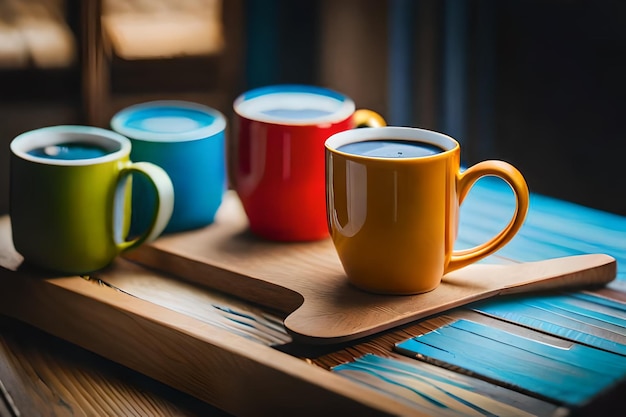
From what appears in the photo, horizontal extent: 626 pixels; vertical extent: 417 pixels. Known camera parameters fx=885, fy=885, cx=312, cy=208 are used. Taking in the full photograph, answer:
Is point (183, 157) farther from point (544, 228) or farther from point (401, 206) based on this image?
point (544, 228)

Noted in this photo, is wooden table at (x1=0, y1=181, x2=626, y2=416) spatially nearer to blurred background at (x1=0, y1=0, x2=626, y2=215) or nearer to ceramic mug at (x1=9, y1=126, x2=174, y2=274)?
ceramic mug at (x1=9, y1=126, x2=174, y2=274)

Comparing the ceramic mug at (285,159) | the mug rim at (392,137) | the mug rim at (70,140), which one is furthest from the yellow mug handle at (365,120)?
the mug rim at (70,140)

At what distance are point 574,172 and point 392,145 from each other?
517 mm

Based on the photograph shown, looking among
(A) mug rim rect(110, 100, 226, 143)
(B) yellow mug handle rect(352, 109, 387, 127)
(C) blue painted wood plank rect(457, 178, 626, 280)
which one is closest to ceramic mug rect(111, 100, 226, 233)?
(A) mug rim rect(110, 100, 226, 143)

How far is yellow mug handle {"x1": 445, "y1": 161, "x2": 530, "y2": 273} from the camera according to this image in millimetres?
736

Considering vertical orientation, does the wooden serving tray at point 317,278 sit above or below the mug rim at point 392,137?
below

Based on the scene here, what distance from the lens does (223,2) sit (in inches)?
53.2

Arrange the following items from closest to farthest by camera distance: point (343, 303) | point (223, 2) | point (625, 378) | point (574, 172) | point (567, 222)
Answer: point (625, 378) → point (343, 303) → point (567, 222) → point (574, 172) → point (223, 2)

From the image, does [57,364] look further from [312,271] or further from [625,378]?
[625,378]

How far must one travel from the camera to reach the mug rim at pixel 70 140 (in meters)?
0.81

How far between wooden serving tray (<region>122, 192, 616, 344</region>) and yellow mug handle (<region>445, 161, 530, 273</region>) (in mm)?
23

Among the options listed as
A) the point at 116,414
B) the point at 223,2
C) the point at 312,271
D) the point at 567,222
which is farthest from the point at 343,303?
the point at 223,2

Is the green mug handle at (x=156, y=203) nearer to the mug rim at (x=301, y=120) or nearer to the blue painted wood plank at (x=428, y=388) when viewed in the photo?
the mug rim at (x=301, y=120)

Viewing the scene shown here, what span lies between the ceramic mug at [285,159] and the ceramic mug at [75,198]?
0.29 feet
